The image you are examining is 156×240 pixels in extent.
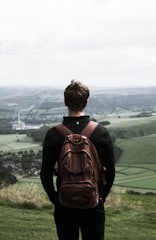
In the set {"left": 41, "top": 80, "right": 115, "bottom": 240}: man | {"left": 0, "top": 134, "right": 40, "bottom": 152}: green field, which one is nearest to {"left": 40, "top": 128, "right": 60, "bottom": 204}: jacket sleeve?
{"left": 41, "top": 80, "right": 115, "bottom": 240}: man

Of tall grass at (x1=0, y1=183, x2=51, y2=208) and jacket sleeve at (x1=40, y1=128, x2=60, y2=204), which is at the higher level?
jacket sleeve at (x1=40, y1=128, x2=60, y2=204)

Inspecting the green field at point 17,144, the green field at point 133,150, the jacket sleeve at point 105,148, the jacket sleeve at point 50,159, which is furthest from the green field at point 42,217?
the green field at point 17,144

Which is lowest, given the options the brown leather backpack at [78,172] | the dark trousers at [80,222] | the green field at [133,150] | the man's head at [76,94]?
the green field at [133,150]

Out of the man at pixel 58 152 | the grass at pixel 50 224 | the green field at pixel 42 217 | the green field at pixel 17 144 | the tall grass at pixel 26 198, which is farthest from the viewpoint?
A: the green field at pixel 17 144

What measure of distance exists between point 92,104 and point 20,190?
167 meters

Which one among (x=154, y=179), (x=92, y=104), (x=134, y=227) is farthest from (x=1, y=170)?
(x=92, y=104)

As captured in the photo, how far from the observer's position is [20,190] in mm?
16922

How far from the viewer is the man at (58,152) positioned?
4461mm

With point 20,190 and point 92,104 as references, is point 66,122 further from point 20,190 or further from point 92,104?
point 92,104

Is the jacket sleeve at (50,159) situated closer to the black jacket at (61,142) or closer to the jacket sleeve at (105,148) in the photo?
the black jacket at (61,142)

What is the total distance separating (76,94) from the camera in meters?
4.49

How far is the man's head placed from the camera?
177 inches

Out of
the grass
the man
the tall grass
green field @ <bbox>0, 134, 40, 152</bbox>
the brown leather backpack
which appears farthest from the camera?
green field @ <bbox>0, 134, 40, 152</bbox>

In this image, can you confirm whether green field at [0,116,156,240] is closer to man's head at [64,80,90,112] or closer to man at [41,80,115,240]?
man at [41,80,115,240]
